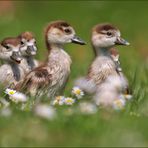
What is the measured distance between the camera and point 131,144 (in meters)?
5.70

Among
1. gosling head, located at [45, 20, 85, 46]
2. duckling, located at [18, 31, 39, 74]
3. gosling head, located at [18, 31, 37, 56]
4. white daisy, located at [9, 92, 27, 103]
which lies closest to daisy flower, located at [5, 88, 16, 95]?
white daisy, located at [9, 92, 27, 103]

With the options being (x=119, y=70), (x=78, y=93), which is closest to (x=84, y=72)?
(x=119, y=70)

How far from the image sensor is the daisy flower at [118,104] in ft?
21.9

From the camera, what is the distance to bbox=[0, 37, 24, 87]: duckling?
8.18m

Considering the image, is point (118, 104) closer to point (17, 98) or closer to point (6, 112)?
point (17, 98)

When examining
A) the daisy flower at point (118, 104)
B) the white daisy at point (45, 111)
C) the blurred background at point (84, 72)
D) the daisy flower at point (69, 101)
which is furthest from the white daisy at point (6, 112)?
the daisy flower at point (118, 104)

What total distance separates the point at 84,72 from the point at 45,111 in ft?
11.9

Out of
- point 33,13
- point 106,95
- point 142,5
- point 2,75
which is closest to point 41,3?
point 33,13

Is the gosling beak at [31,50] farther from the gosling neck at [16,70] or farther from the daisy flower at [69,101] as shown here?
the daisy flower at [69,101]

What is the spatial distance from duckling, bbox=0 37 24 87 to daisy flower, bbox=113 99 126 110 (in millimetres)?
1657

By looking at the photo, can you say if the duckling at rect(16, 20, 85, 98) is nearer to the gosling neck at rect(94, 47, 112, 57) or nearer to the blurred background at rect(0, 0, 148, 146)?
the gosling neck at rect(94, 47, 112, 57)

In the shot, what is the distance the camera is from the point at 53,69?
7.97m

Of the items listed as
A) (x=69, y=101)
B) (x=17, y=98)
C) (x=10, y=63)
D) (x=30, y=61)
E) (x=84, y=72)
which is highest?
(x=17, y=98)

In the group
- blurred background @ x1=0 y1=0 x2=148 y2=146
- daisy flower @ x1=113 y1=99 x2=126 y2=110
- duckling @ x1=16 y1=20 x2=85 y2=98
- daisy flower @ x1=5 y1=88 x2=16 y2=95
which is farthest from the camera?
duckling @ x1=16 y1=20 x2=85 y2=98
